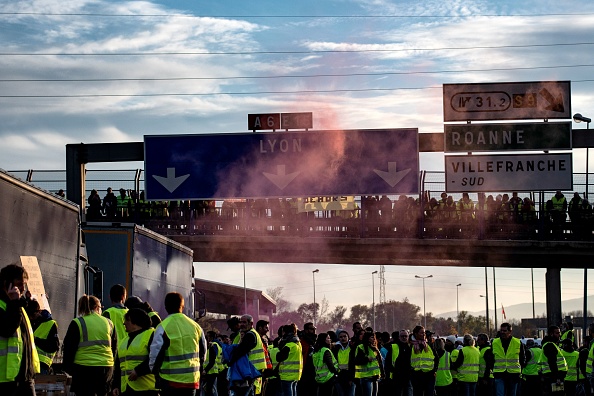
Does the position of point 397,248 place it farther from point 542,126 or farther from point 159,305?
point 159,305

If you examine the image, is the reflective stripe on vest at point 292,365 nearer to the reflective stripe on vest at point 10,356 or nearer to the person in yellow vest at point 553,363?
the person in yellow vest at point 553,363

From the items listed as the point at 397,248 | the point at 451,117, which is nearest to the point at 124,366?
the point at 451,117

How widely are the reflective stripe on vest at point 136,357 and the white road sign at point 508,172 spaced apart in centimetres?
1335

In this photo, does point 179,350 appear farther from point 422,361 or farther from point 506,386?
point 506,386

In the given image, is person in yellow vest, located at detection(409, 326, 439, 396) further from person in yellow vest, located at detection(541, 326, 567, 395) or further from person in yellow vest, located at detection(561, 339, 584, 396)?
person in yellow vest, located at detection(561, 339, 584, 396)

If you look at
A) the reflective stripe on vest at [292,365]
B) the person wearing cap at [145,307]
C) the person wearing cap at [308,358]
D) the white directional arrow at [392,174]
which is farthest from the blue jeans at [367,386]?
the person wearing cap at [145,307]

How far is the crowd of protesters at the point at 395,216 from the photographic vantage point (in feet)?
116

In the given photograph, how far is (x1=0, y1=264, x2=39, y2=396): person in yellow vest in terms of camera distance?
10000mm

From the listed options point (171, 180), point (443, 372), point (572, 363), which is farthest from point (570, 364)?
point (171, 180)

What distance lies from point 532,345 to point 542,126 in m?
4.63

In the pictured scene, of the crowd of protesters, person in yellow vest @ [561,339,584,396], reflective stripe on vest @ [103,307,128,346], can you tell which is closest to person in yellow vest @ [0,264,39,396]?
reflective stripe on vest @ [103,307,128,346]

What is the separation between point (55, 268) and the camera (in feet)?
55.0

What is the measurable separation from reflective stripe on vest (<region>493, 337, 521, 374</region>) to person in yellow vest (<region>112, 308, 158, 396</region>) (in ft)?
39.2

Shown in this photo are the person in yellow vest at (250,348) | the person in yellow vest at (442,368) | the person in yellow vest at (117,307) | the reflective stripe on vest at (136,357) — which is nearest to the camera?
the reflective stripe on vest at (136,357)
